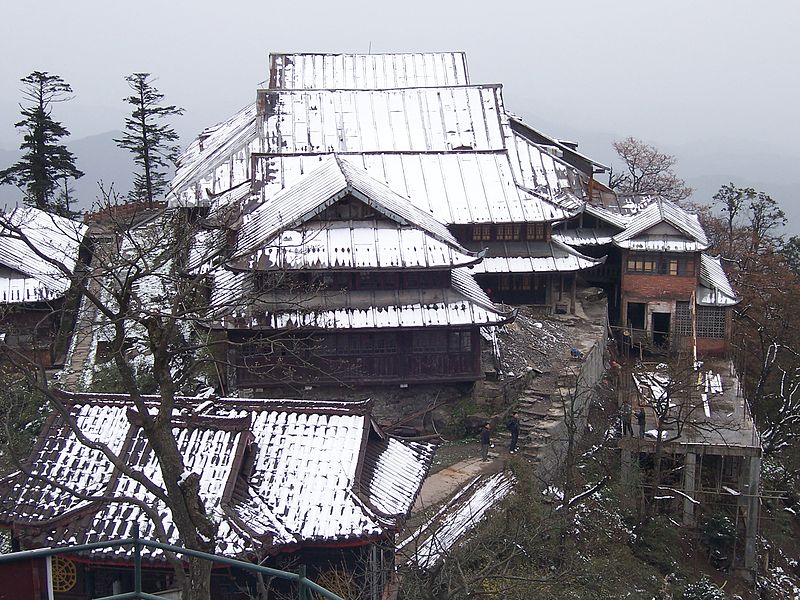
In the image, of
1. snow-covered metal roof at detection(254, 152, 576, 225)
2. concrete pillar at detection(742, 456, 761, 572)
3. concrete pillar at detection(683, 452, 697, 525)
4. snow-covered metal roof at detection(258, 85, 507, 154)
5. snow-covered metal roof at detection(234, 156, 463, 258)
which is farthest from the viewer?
snow-covered metal roof at detection(258, 85, 507, 154)

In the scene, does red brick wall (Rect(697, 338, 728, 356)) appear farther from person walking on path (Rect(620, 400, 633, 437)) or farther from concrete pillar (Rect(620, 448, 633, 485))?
concrete pillar (Rect(620, 448, 633, 485))

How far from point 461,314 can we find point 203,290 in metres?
9.95

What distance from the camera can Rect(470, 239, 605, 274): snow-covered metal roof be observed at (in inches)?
1463

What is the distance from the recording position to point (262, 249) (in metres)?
28.2

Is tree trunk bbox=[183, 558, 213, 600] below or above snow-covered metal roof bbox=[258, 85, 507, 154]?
below

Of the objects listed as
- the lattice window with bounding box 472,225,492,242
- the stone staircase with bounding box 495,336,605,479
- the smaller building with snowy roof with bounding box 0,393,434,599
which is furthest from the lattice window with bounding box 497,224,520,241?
the smaller building with snowy roof with bounding box 0,393,434,599

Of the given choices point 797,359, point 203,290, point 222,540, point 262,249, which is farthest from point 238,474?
point 797,359

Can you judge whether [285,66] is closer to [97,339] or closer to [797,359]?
[97,339]

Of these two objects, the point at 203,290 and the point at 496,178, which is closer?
the point at 203,290

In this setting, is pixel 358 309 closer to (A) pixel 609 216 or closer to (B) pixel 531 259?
(B) pixel 531 259

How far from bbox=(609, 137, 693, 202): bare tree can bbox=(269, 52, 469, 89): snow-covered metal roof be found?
1693 centimetres

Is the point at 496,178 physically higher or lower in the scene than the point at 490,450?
higher

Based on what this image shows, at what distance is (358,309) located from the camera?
28.6 m

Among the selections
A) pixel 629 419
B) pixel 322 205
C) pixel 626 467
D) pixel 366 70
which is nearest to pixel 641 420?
pixel 626 467
